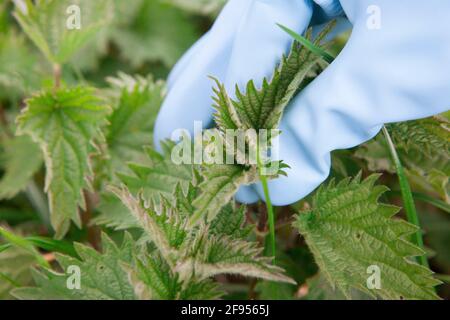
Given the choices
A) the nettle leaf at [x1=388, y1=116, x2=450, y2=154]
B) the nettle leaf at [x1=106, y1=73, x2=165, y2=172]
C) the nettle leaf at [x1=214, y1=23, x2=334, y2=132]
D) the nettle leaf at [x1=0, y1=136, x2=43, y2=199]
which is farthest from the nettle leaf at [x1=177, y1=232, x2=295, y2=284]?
the nettle leaf at [x1=0, y1=136, x2=43, y2=199]

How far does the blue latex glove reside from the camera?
0.54 m

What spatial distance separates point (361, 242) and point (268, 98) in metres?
0.18

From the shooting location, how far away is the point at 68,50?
853 mm

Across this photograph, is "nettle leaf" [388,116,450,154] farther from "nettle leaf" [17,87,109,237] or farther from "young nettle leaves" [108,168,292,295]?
"nettle leaf" [17,87,109,237]

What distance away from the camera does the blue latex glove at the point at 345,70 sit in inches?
21.1

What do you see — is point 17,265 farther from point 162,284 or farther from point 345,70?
point 345,70

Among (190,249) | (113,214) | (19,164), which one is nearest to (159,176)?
(113,214)

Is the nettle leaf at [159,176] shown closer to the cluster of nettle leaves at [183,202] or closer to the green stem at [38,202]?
the cluster of nettle leaves at [183,202]

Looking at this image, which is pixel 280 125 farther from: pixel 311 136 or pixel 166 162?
pixel 166 162

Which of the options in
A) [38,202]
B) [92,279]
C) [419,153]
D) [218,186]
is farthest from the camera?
[38,202]

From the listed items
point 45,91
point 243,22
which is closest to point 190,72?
point 243,22

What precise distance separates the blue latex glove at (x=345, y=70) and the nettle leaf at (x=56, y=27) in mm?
265

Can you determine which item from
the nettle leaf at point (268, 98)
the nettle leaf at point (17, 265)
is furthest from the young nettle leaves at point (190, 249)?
the nettle leaf at point (17, 265)

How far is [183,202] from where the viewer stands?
0.61m
